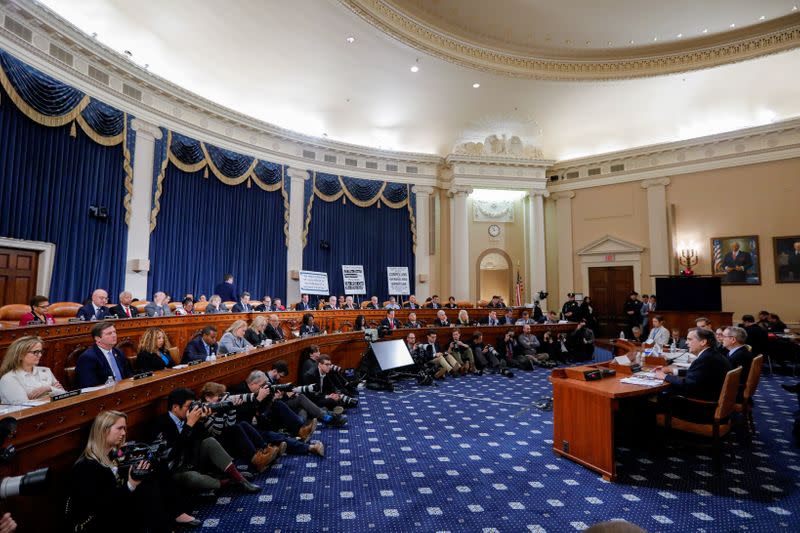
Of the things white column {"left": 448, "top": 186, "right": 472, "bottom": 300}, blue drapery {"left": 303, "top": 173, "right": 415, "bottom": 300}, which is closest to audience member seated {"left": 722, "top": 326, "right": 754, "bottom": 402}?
white column {"left": 448, "top": 186, "right": 472, "bottom": 300}

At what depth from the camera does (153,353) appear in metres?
4.12

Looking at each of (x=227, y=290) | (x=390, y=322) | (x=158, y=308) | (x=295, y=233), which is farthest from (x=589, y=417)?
(x=295, y=233)

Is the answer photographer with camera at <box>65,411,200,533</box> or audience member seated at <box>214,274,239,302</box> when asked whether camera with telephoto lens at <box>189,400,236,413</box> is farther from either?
audience member seated at <box>214,274,239,302</box>

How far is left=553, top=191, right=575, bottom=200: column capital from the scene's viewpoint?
13680 millimetres

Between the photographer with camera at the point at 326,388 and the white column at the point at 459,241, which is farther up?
the white column at the point at 459,241

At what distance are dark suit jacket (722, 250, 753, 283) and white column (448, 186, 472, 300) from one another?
271 inches

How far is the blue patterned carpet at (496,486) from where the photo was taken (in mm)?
2715

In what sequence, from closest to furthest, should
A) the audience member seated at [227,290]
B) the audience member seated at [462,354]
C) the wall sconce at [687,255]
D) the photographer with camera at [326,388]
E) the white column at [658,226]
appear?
the photographer with camera at [326,388]
the audience member seated at [462,354]
the audience member seated at [227,290]
the wall sconce at [687,255]
the white column at [658,226]

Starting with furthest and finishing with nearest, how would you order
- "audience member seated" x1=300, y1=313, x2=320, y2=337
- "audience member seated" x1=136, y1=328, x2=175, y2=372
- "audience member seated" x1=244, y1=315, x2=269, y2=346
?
"audience member seated" x1=300, y1=313, x2=320, y2=337 < "audience member seated" x1=244, y1=315, x2=269, y2=346 < "audience member seated" x1=136, y1=328, x2=175, y2=372

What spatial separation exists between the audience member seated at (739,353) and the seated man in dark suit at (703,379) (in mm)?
564

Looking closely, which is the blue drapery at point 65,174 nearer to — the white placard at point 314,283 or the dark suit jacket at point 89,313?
the dark suit jacket at point 89,313

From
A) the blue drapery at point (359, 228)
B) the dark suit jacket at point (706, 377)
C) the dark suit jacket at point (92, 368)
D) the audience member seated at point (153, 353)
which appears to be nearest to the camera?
the dark suit jacket at point (92, 368)

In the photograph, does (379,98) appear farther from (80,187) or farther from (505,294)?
(505,294)

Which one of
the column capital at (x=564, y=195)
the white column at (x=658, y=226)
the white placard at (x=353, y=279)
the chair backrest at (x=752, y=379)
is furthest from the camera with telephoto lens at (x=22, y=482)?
the column capital at (x=564, y=195)
